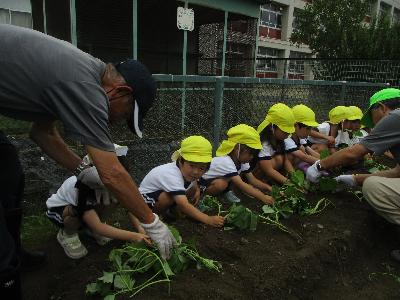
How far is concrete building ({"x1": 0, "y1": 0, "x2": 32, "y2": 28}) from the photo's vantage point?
6527 millimetres

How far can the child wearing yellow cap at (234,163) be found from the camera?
3.73 metres

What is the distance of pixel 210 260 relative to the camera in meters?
2.31

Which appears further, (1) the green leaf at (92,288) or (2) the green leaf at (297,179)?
(2) the green leaf at (297,179)

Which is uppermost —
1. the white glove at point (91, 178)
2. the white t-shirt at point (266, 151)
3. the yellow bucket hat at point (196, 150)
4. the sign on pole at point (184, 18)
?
the sign on pole at point (184, 18)

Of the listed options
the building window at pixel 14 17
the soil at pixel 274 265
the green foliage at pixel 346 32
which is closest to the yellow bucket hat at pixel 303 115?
the soil at pixel 274 265

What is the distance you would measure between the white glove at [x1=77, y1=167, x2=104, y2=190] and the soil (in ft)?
1.62

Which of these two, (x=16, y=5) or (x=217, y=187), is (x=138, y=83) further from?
(x=16, y=5)

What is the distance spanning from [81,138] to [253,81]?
3.38 metres

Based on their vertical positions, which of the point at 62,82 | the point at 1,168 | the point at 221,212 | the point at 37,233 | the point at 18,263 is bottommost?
the point at 37,233

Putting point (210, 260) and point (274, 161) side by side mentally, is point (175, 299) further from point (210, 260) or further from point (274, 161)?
point (274, 161)

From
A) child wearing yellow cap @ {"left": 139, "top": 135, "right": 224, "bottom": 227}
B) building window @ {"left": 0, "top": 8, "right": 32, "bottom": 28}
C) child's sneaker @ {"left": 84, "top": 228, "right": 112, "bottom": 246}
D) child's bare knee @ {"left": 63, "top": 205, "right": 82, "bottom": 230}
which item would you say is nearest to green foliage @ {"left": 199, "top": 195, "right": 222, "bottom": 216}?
child wearing yellow cap @ {"left": 139, "top": 135, "right": 224, "bottom": 227}

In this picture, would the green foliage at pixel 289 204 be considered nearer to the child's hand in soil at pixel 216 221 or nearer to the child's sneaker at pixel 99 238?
the child's hand in soil at pixel 216 221

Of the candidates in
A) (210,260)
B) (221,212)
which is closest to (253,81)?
(221,212)

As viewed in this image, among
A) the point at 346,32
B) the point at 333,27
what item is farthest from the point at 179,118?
the point at 333,27
